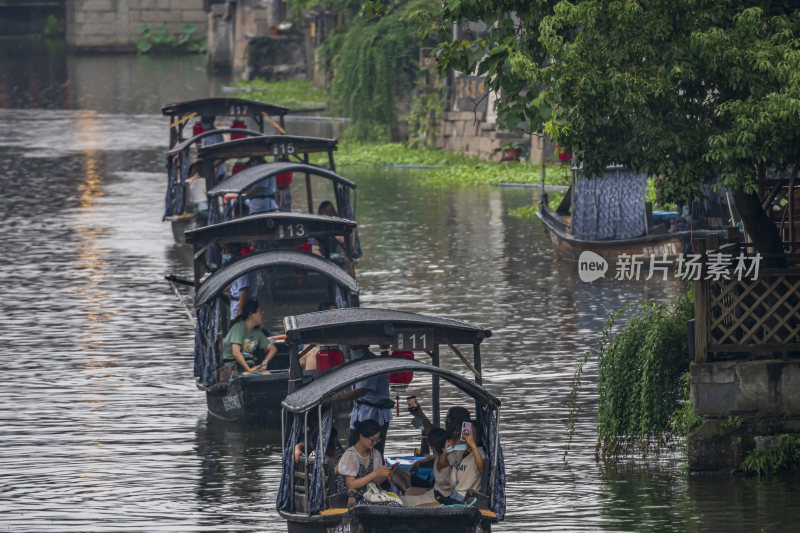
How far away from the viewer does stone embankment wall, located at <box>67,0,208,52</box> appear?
108 meters

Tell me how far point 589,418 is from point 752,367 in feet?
14.1

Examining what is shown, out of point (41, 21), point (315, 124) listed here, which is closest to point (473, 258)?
point (315, 124)

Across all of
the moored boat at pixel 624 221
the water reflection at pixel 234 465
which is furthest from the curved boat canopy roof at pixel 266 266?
the moored boat at pixel 624 221

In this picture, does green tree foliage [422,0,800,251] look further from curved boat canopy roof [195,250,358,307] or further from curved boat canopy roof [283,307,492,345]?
curved boat canopy roof [195,250,358,307]

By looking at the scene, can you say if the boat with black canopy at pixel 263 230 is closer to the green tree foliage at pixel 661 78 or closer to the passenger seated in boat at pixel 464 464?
the green tree foliage at pixel 661 78

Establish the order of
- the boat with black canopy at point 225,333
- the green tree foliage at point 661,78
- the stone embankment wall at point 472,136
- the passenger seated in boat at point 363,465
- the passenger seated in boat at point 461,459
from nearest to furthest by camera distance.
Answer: the passenger seated in boat at point 363,465, the passenger seated in boat at point 461,459, the green tree foliage at point 661,78, the boat with black canopy at point 225,333, the stone embankment wall at point 472,136

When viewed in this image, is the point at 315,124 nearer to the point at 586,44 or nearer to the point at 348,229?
the point at 348,229

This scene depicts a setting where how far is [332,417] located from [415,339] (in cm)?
143

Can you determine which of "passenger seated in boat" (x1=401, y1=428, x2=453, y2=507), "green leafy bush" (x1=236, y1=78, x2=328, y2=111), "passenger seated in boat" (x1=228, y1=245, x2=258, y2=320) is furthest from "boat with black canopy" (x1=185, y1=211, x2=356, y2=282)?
"green leafy bush" (x1=236, y1=78, x2=328, y2=111)

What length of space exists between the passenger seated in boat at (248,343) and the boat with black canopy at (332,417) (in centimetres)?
464

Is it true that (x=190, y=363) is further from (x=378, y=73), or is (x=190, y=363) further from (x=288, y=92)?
(x=288, y=92)

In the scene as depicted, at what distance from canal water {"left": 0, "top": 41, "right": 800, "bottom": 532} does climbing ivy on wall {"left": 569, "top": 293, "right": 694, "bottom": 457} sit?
1.61 feet

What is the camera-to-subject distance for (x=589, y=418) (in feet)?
73.3

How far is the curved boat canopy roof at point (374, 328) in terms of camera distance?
1708 cm
